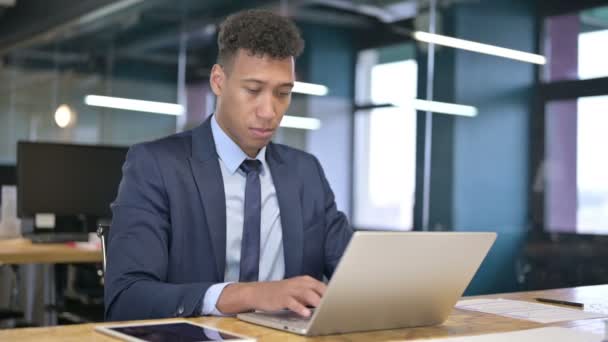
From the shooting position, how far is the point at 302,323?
1.44 metres

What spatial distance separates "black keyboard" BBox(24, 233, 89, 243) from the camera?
13.2 feet

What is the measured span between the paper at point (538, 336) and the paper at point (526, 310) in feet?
0.51

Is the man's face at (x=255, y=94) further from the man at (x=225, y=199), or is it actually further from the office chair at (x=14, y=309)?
the office chair at (x=14, y=309)

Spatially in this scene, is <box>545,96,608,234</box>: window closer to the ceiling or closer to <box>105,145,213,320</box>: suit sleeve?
the ceiling

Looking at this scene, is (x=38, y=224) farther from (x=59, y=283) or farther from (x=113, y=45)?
(x=113, y=45)

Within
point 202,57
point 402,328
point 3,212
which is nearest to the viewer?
point 402,328

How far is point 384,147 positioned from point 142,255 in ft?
12.7

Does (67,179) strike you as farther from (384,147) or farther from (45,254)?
(384,147)

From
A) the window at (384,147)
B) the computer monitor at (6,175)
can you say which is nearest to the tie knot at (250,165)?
the window at (384,147)

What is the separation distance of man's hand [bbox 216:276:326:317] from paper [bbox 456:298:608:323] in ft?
1.66

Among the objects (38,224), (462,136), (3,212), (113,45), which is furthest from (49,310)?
(113,45)

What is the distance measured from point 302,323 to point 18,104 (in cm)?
763

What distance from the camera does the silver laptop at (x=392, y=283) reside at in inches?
52.0

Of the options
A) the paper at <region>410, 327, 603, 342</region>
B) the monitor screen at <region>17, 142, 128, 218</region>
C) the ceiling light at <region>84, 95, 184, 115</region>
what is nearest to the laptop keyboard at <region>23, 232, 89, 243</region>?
the monitor screen at <region>17, 142, 128, 218</region>
